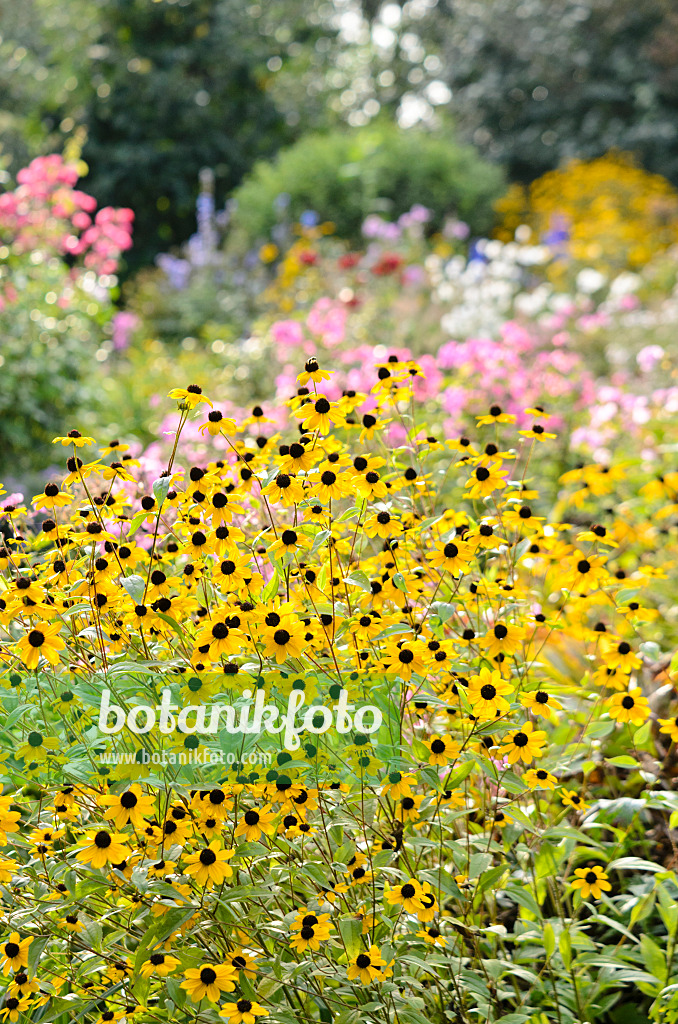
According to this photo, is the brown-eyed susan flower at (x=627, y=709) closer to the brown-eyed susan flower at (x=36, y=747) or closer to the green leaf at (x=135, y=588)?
the green leaf at (x=135, y=588)

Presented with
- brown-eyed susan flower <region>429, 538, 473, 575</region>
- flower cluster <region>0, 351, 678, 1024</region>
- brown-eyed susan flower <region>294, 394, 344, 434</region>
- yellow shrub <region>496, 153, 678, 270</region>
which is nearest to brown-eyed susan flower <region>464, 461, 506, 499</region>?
flower cluster <region>0, 351, 678, 1024</region>

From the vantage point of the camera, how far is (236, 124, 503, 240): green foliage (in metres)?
10.6

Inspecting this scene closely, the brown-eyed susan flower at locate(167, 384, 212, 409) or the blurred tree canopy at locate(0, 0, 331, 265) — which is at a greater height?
the blurred tree canopy at locate(0, 0, 331, 265)

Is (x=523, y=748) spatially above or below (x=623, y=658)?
below

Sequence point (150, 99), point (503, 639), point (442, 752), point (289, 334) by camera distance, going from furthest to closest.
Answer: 1. point (150, 99)
2. point (289, 334)
3. point (503, 639)
4. point (442, 752)

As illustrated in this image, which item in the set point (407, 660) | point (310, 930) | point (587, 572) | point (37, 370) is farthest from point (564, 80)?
point (310, 930)

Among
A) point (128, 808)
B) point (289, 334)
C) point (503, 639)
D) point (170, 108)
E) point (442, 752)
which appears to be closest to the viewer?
point (128, 808)

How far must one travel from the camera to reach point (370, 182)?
34.8 ft

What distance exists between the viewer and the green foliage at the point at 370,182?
416 inches

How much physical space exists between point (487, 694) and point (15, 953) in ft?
2.94

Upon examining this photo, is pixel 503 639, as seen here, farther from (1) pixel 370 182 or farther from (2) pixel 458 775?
(1) pixel 370 182

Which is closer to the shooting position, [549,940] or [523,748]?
[523,748]

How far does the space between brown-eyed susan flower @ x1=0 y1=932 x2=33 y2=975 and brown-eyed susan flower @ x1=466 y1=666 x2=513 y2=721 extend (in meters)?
0.85

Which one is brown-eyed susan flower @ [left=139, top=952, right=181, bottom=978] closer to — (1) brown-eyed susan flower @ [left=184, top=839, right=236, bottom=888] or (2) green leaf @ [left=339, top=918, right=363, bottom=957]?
(1) brown-eyed susan flower @ [left=184, top=839, right=236, bottom=888]
